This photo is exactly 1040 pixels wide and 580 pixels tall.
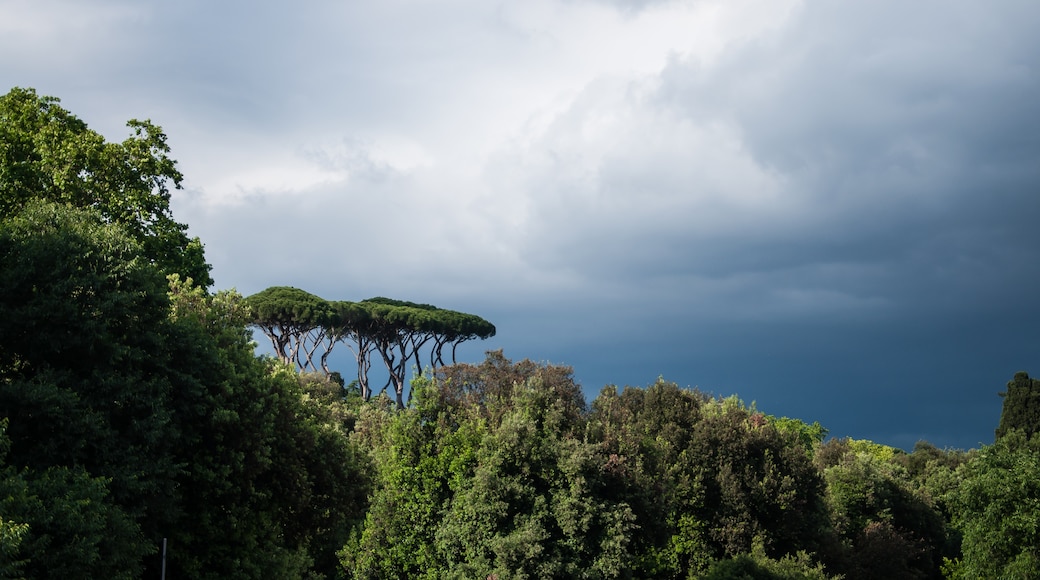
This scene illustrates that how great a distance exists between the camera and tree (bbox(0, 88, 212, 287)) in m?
33.4

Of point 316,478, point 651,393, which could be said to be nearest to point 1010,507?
point 651,393

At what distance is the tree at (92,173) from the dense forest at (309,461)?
8 centimetres

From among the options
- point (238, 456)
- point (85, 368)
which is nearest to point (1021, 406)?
point (238, 456)

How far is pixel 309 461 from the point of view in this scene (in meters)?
32.1

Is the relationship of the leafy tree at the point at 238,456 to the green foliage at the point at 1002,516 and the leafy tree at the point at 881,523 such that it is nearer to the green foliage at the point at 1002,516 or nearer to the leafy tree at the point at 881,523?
the green foliage at the point at 1002,516

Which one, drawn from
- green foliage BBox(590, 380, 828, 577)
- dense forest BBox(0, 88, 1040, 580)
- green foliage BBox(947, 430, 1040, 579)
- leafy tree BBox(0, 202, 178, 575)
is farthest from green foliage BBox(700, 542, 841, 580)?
leafy tree BBox(0, 202, 178, 575)

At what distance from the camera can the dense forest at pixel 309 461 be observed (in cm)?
2373

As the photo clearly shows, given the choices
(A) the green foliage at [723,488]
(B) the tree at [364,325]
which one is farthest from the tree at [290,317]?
(A) the green foliage at [723,488]

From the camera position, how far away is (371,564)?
1640 inches

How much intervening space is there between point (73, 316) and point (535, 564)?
69.1ft

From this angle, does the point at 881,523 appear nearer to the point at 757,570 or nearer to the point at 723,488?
the point at 723,488

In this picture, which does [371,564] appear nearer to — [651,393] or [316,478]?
[316,478]

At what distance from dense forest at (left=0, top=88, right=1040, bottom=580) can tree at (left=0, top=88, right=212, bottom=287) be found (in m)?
0.08

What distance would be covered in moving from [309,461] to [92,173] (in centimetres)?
1310
